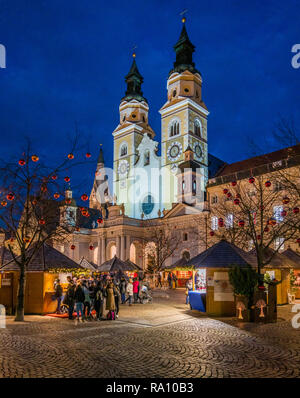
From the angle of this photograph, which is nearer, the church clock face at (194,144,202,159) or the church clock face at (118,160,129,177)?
the church clock face at (194,144,202,159)

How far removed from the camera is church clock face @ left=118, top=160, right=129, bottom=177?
66.2 metres

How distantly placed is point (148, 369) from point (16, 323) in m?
8.67

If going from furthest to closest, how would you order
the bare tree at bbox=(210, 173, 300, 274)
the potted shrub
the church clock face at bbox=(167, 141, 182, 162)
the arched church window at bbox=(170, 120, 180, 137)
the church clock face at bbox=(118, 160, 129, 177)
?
1. the church clock face at bbox=(118, 160, 129, 177)
2. the arched church window at bbox=(170, 120, 180, 137)
3. the church clock face at bbox=(167, 141, 182, 162)
4. the bare tree at bbox=(210, 173, 300, 274)
5. the potted shrub

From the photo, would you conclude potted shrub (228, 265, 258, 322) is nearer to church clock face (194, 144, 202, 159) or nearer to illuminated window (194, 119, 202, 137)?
church clock face (194, 144, 202, 159)

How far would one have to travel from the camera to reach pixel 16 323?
47.0 ft

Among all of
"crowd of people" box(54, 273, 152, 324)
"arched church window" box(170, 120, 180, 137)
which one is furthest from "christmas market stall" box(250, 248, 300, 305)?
"arched church window" box(170, 120, 180, 137)

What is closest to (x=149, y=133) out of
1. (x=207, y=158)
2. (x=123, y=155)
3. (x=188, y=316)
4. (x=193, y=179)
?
(x=123, y=155)

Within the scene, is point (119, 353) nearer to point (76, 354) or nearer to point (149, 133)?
point (76, 354)

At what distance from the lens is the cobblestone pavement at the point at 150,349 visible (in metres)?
7.62

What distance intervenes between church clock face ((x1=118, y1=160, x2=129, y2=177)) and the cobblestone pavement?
172 feet

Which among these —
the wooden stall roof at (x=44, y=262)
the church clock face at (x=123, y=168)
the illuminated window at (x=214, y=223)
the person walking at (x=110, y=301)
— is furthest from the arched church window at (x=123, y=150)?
the person walking at (x=110, y=301)

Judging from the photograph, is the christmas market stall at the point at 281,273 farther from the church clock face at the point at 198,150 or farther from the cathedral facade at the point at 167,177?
the church clock face at the point at 198,150

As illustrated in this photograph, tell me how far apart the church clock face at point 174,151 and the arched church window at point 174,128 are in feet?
5.93

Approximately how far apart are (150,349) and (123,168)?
2296 inches
